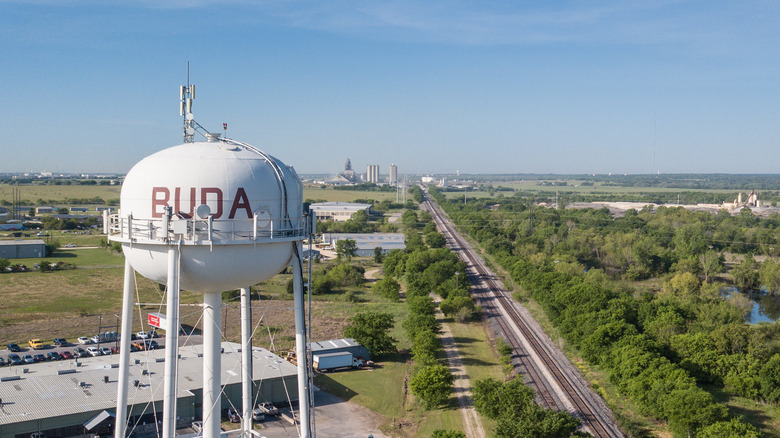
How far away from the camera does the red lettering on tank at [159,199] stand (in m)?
16.9

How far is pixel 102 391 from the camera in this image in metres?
33.5

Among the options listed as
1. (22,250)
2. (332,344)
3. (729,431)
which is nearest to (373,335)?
(332,344)

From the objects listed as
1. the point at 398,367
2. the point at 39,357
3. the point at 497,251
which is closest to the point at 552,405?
the point at 398,367

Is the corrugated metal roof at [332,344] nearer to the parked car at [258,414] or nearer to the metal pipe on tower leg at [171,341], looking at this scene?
the parked car at [258,414]

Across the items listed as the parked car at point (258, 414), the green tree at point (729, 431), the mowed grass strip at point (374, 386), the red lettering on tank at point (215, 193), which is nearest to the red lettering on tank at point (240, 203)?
the red lettering on tank at point (215, 193)

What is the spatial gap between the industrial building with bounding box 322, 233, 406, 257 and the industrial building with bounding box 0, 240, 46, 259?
4070 centimetres

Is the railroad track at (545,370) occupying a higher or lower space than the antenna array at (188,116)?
lower

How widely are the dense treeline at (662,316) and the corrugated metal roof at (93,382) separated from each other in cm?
2027

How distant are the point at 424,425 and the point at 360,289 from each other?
128ft

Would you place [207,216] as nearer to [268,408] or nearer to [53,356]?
[268,408]

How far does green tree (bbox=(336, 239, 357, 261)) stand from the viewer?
311ft

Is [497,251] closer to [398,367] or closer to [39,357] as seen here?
[398,367]

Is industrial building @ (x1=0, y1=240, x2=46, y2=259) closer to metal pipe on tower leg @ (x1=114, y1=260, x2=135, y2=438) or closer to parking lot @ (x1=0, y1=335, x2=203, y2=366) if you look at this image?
parking lot @ (x1=0, y1=335, x2=203, y2=366)

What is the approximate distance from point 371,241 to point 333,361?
61027mm
